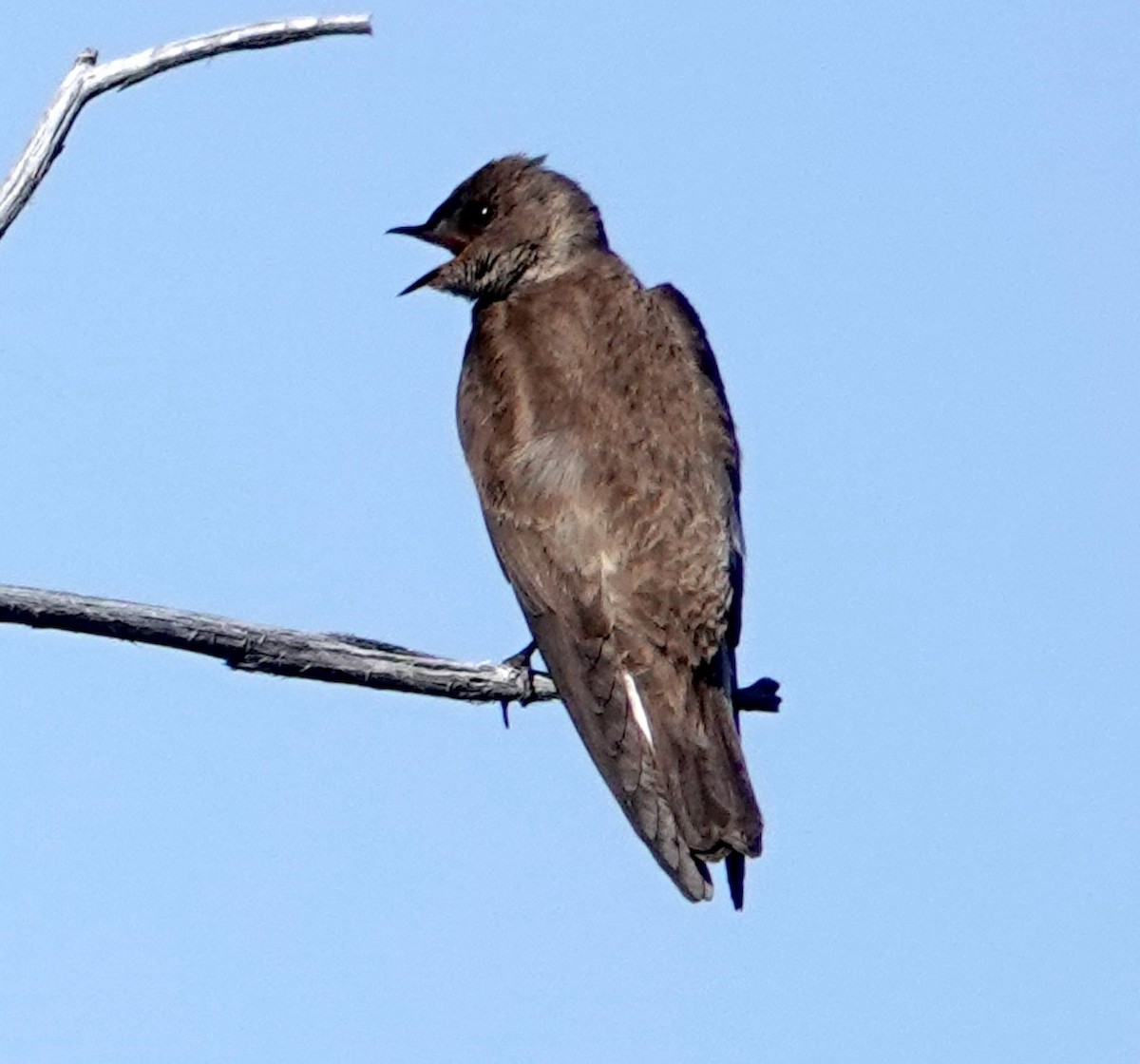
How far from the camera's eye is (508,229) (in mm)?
7387

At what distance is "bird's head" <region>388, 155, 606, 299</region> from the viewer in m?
7.31

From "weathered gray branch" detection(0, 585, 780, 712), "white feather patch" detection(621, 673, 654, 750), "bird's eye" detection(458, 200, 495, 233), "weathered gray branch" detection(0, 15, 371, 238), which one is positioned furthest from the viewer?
"bird's eye" detection(458, 200, 495, 233)

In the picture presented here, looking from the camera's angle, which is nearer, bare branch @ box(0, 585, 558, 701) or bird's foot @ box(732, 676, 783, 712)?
bare branch @ box(0, 585, 558, 701)

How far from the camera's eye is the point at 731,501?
20.9 feet

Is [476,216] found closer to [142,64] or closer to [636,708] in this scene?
[636,708]

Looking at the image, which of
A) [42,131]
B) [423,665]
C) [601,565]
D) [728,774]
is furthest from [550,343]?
[42,131]

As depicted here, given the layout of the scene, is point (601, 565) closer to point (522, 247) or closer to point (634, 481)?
point (634, 481)

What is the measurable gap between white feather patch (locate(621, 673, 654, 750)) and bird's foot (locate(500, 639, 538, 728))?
9.7 inches

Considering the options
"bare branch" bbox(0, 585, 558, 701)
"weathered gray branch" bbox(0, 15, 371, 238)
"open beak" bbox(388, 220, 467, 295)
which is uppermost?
"open beak" bbox(388, 220, 467, 295)

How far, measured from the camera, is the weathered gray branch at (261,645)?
13.6ft

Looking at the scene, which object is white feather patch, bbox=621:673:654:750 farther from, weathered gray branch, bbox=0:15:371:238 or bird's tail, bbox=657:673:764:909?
weathered gray branch, bbox=0:15:371:238

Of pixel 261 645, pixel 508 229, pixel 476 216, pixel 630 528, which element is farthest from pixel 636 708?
pixel 476 216

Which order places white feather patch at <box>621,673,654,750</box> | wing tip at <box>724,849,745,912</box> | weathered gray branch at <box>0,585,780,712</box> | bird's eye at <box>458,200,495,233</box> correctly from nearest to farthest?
1. weathered gray branch at <box>0,585,780,712</box>
2. wing tip at <box>724,849,745,912</box>
3. white feather patch at <box>621,673,654,750</box>
4. bird's eye at <box>458,200,495,233</box>

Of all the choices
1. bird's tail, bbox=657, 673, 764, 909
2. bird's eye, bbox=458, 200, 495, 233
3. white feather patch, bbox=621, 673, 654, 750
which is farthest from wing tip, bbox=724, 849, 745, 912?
bird's eye, bbox=458, 200, 495, 233
